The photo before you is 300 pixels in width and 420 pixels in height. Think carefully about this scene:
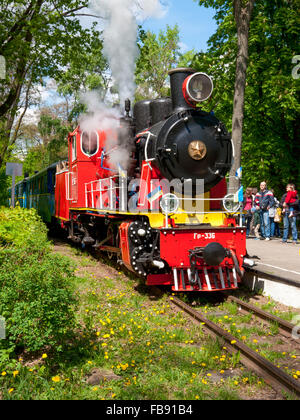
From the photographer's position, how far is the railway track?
3.62m

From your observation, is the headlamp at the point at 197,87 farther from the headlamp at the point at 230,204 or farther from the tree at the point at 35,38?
the tree at the point at 35,38

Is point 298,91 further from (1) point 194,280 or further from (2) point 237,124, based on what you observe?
(1) point 194,280

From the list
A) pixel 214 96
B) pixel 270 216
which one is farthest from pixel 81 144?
pixel 214 96

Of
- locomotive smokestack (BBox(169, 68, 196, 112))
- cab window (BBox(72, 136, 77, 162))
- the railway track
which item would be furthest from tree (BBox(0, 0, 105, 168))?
the railway track

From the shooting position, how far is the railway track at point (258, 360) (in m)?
3.62

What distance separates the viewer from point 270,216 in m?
13.2

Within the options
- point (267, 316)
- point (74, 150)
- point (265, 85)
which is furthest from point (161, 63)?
point (267, 316)

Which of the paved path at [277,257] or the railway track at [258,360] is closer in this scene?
the railway track at [258,360]

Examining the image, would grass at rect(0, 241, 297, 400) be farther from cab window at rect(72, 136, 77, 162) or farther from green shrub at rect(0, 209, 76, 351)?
cab window at rect(72, 136, 77, 162)

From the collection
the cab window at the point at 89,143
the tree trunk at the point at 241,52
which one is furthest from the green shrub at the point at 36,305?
the tree trunk at the point at 241,52

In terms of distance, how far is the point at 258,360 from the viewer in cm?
407

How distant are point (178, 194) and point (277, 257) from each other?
12.5 feet

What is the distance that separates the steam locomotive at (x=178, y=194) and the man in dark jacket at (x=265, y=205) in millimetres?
5729

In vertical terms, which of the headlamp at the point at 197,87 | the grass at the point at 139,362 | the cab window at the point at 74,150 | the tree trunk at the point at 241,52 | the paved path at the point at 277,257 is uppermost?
the tree trunk at the point at 241,52
